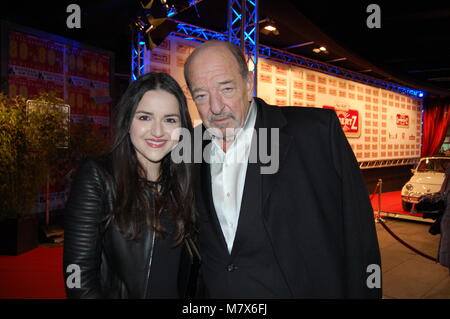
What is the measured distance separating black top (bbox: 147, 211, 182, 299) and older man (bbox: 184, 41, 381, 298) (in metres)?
0.17

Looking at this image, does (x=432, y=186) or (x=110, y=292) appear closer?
(x=110, y=292)

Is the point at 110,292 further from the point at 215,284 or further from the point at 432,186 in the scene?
the point at 432,186

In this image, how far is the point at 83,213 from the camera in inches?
59.3

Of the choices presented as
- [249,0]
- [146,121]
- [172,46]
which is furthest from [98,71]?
[146,121]

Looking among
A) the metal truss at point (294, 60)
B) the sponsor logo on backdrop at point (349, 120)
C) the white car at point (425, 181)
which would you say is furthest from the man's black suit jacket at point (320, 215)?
the sponsor logo on backdrop at point (349, 120)

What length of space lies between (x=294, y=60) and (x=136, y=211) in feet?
28.3

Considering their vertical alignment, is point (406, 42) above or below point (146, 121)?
above

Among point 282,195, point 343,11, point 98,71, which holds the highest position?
point 343,11

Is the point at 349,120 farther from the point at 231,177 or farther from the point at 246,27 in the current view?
the point at 231,177

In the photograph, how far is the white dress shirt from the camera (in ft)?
5.59

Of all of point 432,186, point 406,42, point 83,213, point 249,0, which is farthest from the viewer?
point 406,42

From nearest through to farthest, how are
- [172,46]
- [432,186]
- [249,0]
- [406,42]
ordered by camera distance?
1. [249,0]
2. [172,46]
3. [432,186]
4. [406,42]

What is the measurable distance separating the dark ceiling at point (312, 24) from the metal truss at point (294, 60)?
245 millimetres

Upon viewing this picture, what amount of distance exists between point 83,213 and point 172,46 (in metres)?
6.00
